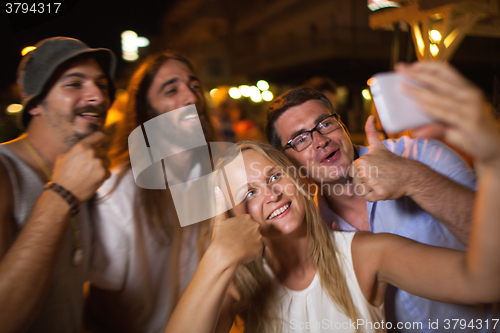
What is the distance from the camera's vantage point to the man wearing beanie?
872mm

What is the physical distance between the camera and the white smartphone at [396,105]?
2.14 feet

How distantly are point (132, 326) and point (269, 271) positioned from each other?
72 cm

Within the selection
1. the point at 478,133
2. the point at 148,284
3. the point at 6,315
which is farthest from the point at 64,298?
the point at 478,133

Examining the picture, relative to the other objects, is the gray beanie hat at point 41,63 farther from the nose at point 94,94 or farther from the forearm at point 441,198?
the forearm at point 441,198

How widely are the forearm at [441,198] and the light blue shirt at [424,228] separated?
0.21m

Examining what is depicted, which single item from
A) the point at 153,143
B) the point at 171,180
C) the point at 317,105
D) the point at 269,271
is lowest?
the point at 269,271

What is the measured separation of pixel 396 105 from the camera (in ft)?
2.19

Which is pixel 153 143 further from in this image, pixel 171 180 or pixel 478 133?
pixel 478 133

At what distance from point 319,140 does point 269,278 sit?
748mm

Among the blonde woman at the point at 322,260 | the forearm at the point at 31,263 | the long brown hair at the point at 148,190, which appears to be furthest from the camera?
the long brown hair at the point at 148,190

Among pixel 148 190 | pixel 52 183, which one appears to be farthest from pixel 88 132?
pixel 148 190

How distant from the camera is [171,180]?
150 centimetres

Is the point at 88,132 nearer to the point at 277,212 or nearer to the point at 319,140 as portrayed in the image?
the point at 277,212

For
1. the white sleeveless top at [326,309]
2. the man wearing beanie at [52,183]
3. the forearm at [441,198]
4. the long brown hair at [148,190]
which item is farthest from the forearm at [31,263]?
the forearm at [441,198]
